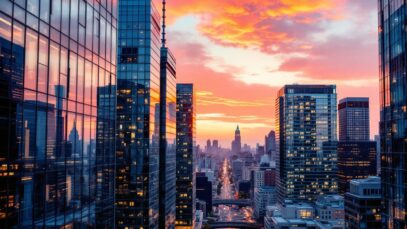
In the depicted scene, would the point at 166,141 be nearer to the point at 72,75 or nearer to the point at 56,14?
the point at 72,75

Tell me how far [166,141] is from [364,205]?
2610 inches

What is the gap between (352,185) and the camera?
140500mm

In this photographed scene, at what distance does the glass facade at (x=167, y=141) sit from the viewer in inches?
4457

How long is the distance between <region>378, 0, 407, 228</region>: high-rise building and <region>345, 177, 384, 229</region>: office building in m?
78.0

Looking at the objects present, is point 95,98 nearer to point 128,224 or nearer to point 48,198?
point 48,198

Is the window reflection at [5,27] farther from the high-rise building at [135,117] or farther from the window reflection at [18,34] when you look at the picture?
the high-rise building at [135,117]

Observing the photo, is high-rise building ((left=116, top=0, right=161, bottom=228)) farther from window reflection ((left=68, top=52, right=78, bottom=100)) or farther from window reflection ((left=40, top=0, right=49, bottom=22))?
window reflection ((left=40, top=0, right=49, bottom=22))

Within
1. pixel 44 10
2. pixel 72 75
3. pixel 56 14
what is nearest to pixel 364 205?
pixel 72 75

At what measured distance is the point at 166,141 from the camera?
381 feet

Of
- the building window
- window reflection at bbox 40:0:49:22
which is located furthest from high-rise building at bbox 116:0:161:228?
window reflection at bbox 40:0:49:22

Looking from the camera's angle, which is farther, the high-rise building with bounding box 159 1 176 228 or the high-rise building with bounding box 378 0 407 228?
the high-rise building with bounding box 159 1 176 228

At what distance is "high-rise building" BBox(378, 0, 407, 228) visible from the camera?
5247cm

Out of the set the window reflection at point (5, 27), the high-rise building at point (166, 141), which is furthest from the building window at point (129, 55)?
the window reflection at point (5, 27)

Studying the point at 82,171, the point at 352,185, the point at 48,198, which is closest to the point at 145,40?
the point at 82,171
